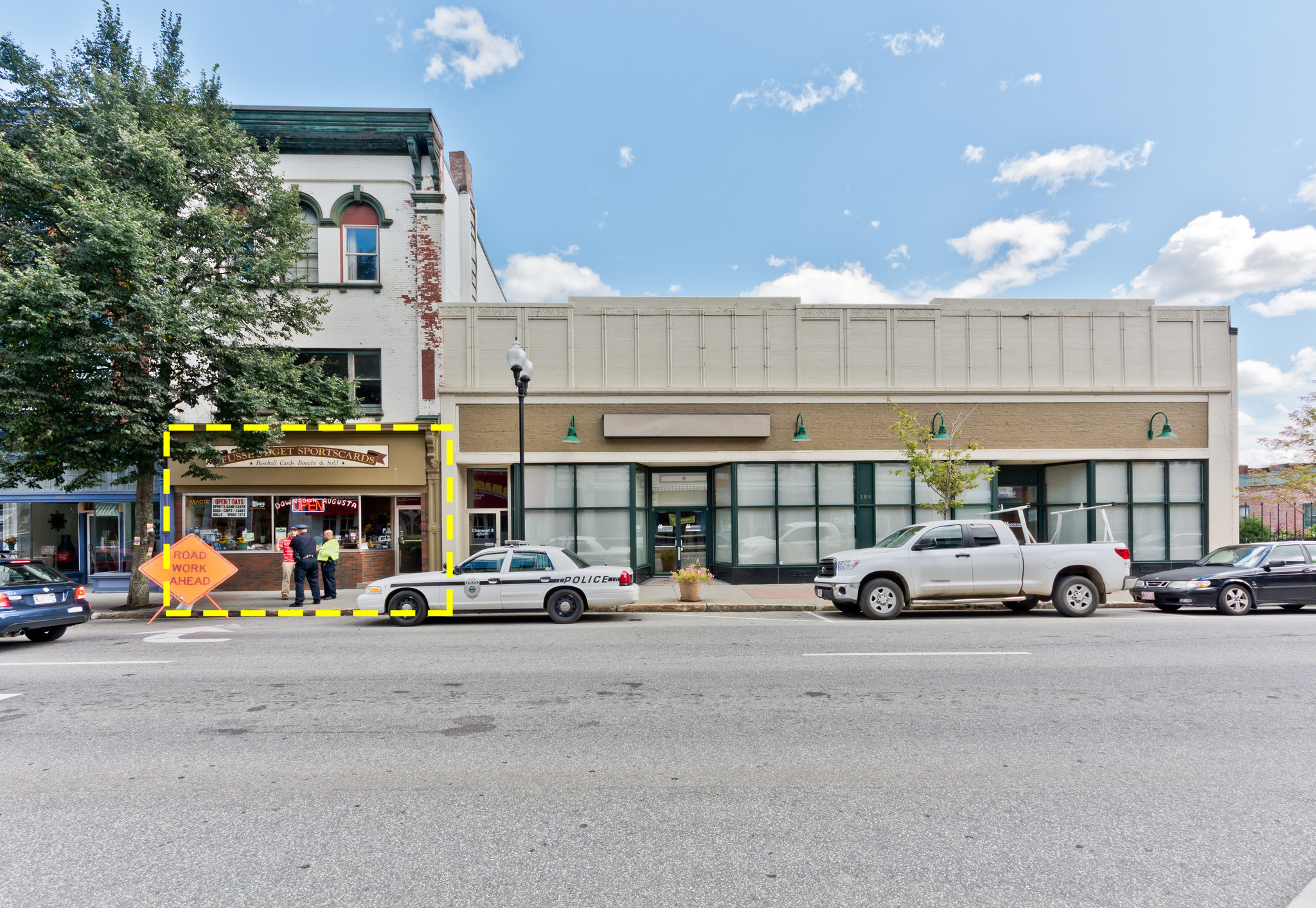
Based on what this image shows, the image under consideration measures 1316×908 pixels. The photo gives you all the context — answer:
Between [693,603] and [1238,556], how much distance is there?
34.9 ft

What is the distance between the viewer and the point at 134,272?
11.8 m

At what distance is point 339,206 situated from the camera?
→ 17.7 m

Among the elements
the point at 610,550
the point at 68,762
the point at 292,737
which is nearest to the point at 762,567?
the point at 610,550

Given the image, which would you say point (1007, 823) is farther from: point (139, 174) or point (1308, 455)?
point (1308, 455)

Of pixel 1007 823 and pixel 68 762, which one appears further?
pixel 68 762

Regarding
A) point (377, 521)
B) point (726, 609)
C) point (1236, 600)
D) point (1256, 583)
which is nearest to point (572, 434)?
point (377, 521)

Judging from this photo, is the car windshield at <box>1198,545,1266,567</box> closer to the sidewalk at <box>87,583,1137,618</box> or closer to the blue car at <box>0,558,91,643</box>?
the sidewalk at <box>87,583,1137,618</box>

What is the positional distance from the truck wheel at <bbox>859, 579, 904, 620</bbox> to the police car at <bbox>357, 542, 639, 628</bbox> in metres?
4.24

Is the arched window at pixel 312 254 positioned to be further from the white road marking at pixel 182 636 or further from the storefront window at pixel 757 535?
the storefront window at pixel 757 535

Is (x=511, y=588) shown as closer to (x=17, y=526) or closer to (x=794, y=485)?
(x=794, y=485)

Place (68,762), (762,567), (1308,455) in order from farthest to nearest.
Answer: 1. (1308,455)
2. (762,567)
3. (68,762)

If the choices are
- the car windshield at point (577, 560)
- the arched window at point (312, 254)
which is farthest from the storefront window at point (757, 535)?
the arched window at point (312, 254)

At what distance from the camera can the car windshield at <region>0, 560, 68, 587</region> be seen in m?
9.69

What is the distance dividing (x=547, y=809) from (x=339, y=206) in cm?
1811
